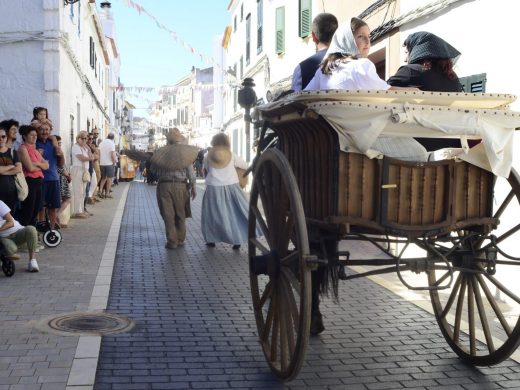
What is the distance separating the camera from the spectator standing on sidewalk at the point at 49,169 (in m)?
9.91

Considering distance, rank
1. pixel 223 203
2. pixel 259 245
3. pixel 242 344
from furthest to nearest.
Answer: pixel 223 203, pixel 242 344, pixel 259 245

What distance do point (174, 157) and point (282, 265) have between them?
6.09m

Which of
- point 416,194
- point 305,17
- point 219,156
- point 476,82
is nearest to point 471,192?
point 416,194

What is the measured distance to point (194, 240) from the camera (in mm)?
10883

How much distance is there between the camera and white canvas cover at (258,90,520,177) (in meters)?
3.66

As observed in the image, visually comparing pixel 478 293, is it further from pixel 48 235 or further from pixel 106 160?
pixel 106 160

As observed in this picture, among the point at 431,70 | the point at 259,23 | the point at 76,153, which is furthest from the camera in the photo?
the point at 259,23

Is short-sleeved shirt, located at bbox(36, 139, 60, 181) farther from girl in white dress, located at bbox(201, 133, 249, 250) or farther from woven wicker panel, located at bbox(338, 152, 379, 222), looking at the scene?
woven wicker panel, located at bbox(338, 152, 379, 222)

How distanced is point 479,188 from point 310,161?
3.37ft

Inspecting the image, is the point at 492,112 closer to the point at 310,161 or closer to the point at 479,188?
the point at 479,188

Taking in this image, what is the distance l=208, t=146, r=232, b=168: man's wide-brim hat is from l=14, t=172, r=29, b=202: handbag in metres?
2.93

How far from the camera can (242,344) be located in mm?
5070

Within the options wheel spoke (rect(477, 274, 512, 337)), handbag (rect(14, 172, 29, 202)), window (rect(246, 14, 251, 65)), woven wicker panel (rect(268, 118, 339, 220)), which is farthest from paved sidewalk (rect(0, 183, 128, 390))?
window (rect(246, 14, 251, 65))

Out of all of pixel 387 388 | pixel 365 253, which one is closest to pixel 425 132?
pixel 387 388
